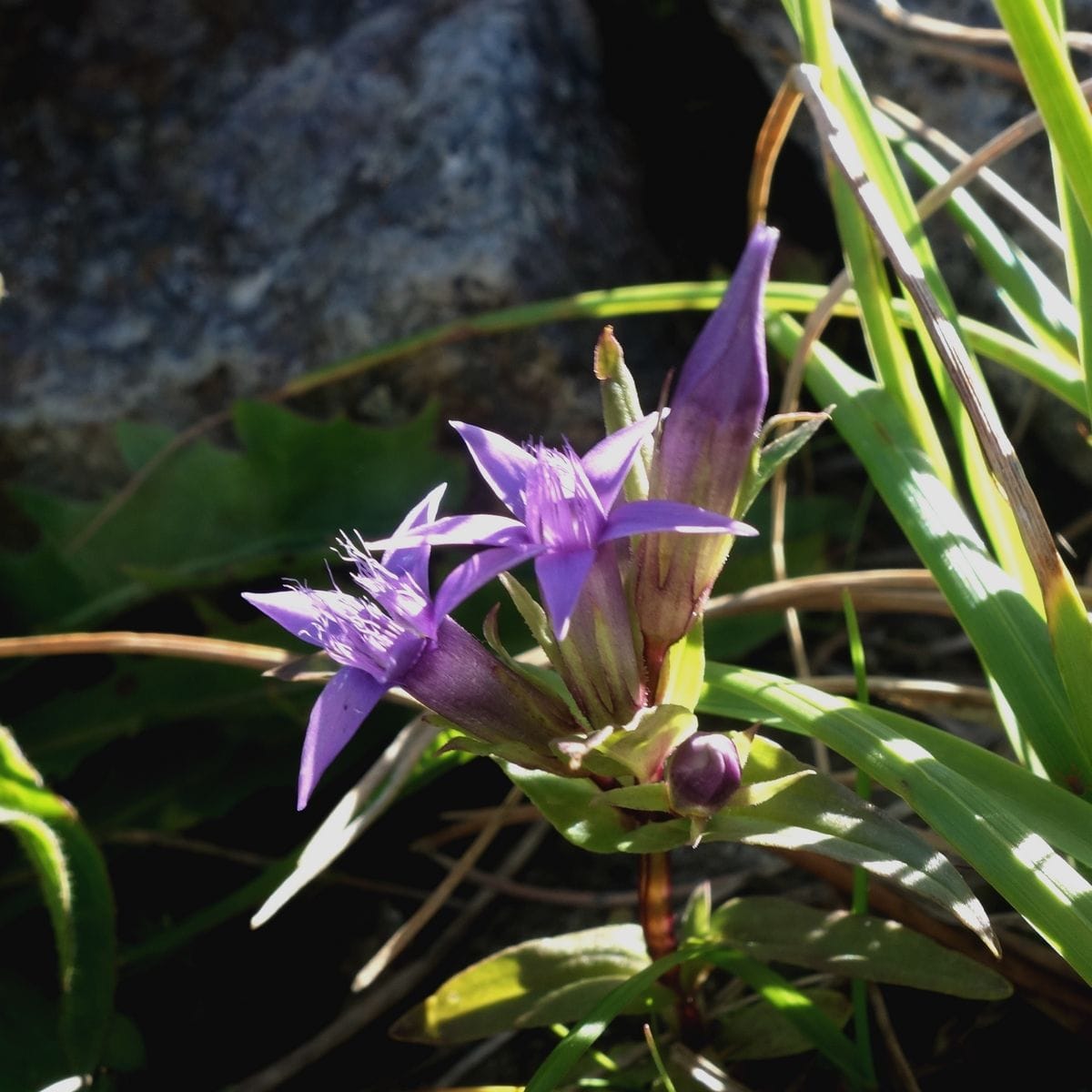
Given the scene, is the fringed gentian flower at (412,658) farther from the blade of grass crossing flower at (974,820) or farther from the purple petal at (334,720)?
the blade of grass crossing flower at (974,820)

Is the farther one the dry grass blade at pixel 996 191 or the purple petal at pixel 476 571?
the dry grass blade at pixel 996 191

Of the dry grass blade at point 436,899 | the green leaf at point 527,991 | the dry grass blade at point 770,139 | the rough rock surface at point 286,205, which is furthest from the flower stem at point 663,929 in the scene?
the rough rock surface at point 286,205

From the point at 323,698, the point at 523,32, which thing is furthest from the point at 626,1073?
the point at 523,32

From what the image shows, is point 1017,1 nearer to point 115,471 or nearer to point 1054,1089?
point 1054,1089

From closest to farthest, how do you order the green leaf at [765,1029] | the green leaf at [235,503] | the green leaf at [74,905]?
the green leaf at [765,1029], the green leaf at [74,905], the green leaf at [235,503]

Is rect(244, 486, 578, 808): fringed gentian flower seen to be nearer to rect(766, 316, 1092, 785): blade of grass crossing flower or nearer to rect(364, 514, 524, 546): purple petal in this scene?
rect(364, 514, 524, 546): purple petal

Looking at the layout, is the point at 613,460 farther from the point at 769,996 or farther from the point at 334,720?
the point at 769,996

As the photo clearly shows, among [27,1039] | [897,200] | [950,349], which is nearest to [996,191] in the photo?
[897,200]

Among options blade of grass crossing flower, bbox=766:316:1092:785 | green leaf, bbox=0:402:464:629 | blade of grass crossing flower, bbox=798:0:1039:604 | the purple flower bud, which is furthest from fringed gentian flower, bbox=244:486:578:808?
green leaf, bbox=0:402:464:629
